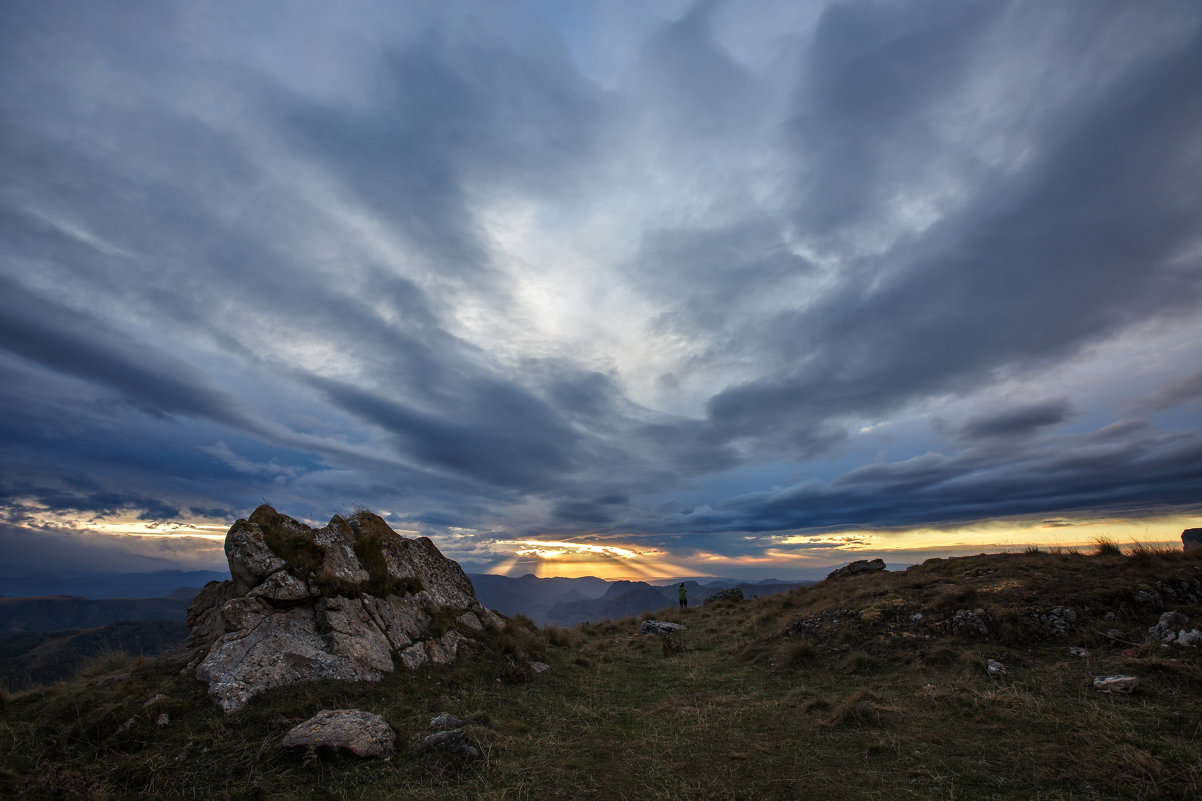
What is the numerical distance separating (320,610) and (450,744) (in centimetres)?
604

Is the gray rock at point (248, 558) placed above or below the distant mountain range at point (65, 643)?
above

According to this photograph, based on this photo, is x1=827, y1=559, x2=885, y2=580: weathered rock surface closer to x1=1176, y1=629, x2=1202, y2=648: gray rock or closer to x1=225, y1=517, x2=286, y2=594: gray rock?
x1=1176, y1=629, x2=1202, y2=648: gray rock

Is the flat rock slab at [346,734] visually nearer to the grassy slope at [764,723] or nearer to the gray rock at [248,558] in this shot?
the grassy slope at [764,723]

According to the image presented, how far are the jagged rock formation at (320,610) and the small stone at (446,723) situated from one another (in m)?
2.54

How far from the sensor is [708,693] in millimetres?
13594

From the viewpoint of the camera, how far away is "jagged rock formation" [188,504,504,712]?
1090 centimetres

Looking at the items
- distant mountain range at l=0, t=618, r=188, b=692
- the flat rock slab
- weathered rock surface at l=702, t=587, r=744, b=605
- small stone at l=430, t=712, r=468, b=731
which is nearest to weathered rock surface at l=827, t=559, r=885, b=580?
weathered rock surface at l=702, t=587, r=744, b=605

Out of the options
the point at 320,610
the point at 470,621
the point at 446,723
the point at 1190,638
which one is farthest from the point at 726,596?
the point at 320,610

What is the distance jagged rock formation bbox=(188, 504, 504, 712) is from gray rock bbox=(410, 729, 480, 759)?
3666mm

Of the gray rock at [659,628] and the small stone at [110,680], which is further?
the gray rock at [659,628]

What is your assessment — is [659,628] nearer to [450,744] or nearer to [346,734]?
[450,744]

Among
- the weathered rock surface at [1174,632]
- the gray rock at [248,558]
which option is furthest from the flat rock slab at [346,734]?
the weathered rock surface at [1174,632]

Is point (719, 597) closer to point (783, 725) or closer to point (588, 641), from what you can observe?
point (588, 641)

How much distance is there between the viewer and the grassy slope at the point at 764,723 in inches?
290
